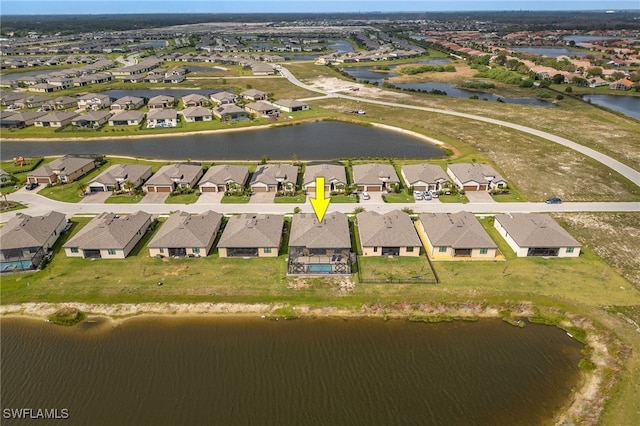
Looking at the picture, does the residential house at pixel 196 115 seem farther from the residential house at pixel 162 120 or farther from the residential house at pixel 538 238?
the residential house at pixel 538 238

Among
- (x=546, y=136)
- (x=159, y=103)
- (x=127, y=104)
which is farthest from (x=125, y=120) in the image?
(x=546, y=136)

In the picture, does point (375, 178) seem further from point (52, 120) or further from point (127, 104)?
point (127, 104)

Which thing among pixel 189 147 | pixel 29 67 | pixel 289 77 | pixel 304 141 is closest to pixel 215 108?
pixel 189 147

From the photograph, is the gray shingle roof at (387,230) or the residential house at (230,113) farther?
the residential house at (230,113)

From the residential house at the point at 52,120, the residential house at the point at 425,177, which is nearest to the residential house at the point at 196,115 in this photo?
the residential house at the point at 52,120

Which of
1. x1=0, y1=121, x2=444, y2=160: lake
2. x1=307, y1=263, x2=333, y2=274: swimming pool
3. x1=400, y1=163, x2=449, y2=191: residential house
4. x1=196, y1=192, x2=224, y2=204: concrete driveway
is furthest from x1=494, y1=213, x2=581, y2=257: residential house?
x1=196, y1=192, x2=224, y2=204: concrete driveway
